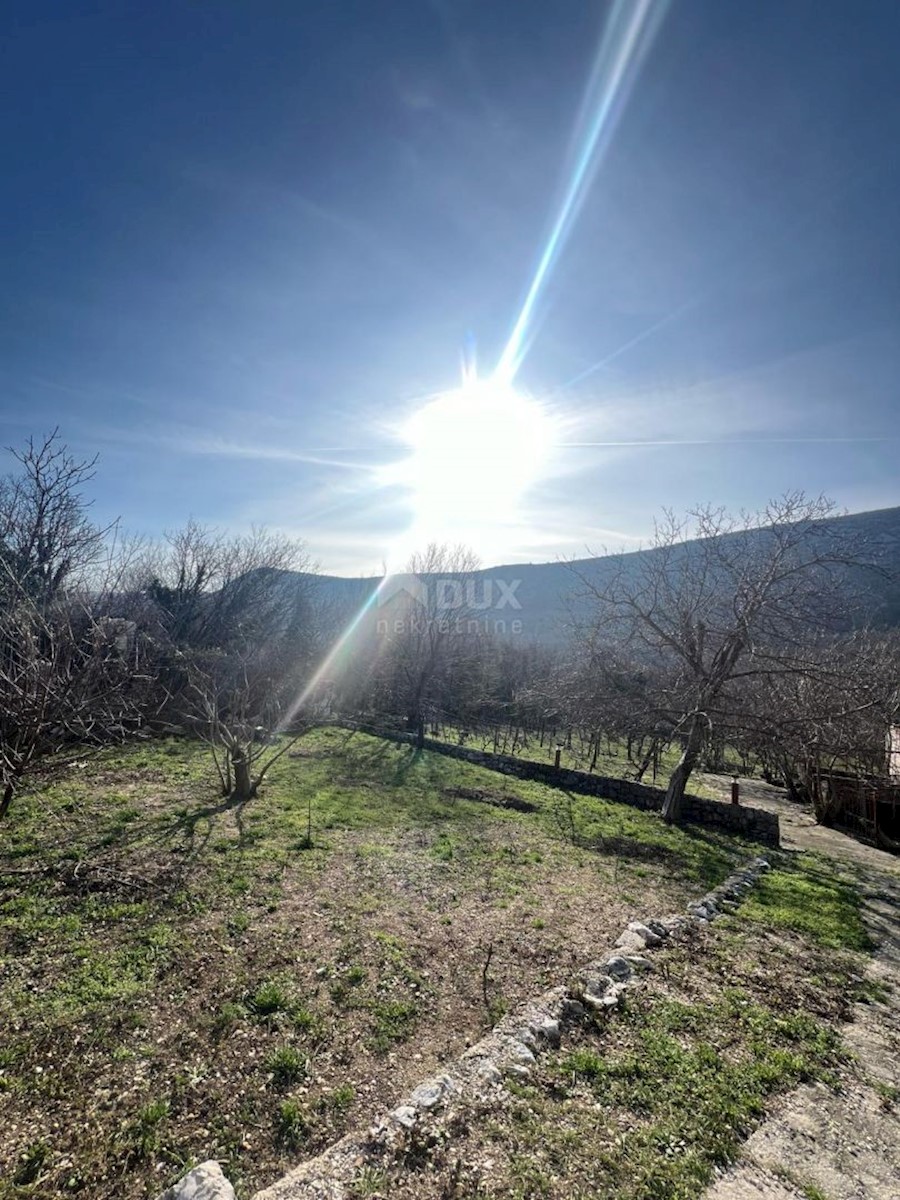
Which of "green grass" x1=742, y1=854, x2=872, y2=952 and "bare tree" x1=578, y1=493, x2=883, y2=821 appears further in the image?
"bare tree" x1=578, y1=493, x2=883, y2=821

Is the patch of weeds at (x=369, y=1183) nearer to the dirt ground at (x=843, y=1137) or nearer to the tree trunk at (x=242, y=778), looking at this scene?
the dirt ground at (x=843, y=1137)

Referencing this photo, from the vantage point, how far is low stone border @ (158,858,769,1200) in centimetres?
260

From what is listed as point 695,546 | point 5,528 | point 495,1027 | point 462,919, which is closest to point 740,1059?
point 495,1027

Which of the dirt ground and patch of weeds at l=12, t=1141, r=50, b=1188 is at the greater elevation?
the dirt ground

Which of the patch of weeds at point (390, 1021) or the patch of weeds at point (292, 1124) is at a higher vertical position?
the patch of weeds at point (292, 1124)

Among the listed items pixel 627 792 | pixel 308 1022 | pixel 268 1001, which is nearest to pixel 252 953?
pixel 268 1001

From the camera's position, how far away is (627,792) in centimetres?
1271

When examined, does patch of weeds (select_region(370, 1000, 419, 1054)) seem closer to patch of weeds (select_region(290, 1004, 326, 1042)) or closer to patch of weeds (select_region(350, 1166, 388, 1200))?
patch of weeds (select_region(290, 1004, 326, 1042))

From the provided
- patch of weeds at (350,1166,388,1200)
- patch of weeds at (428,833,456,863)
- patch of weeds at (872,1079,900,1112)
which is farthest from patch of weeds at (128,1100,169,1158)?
patch of weeds at (428,833,456,863)

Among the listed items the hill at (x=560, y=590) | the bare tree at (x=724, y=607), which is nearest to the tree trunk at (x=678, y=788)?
the bare tree at (x=724, y=607)

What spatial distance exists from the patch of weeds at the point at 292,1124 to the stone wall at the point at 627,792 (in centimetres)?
1022

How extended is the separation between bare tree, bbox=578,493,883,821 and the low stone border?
210 inches

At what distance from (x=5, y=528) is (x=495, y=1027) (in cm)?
1334

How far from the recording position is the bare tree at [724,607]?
9.84 m
